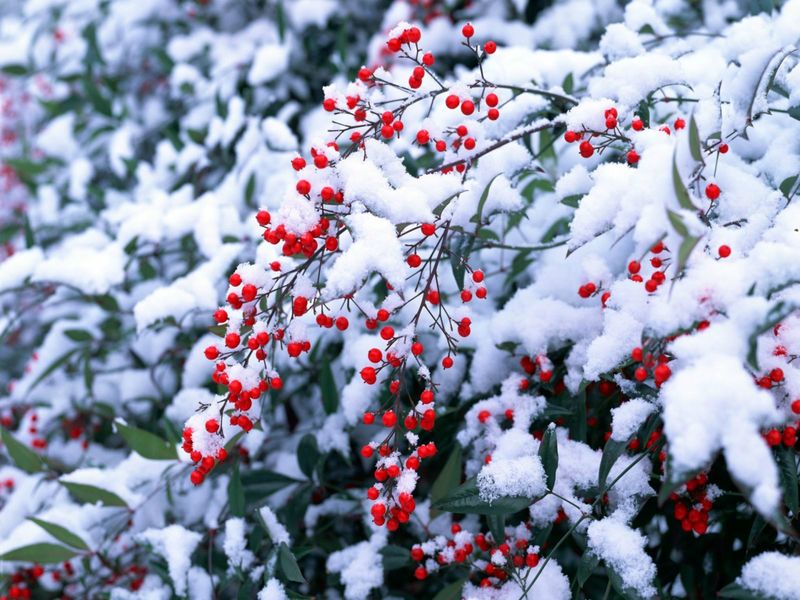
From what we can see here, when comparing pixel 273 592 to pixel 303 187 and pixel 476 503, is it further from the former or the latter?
pixel 303 187

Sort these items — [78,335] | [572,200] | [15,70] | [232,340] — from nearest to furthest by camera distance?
[232,340] → [572,200] → [78,335] → [15,70]

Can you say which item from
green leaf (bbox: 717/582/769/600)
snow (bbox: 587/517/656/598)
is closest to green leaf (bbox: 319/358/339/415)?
snow (bbox: 587/517/656/598)

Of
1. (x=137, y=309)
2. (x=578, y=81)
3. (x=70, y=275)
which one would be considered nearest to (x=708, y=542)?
(x=578, y=81)

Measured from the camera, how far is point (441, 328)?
49.7 inches

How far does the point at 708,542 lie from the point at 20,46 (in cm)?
367

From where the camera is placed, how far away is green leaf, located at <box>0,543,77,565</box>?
170 centimetres

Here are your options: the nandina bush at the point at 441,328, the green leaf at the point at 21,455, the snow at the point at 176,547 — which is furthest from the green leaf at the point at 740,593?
the green leaf at the point at 21,455

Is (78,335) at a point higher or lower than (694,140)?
higher

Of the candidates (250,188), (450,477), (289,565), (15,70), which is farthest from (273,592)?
(15,70)

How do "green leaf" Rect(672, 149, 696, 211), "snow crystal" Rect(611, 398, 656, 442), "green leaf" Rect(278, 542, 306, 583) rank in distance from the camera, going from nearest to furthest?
1. "green leaf" Rect(672, 149, 696, 211)
2. "snow crystal" Rect(611, 398, 656, 442)
3. "green leaf" Rect(278, 542, 306, 583)

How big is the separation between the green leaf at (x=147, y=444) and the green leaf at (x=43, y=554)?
0.31 meters

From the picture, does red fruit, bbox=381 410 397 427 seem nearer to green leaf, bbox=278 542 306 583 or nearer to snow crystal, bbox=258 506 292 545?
green leaf, bbox=278 542 306 583

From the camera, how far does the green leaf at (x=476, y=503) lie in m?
1.29

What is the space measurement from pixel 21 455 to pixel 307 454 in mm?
792
